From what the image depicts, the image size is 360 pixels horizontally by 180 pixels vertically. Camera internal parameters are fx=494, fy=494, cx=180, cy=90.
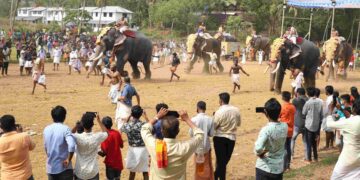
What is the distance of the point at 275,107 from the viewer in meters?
5.97

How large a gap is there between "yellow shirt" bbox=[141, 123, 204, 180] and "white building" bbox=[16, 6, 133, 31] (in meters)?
65.9

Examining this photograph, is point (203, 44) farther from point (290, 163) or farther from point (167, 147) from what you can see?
point (167, 147)

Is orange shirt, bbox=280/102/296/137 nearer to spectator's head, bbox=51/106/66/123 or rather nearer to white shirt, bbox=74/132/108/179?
white shirt, bbox=74/132/108/179

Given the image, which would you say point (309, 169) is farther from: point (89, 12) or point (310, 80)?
point (89, 12)

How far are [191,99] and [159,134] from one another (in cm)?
1128

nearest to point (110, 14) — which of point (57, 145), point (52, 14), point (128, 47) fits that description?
point (52, 14)

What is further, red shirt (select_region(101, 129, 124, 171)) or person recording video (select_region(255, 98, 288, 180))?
red shirt (select_region(101, 129, 124, 171))

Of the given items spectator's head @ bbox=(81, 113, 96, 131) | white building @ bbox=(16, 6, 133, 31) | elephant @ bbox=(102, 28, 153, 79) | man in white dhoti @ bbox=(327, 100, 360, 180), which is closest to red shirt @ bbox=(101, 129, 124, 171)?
spectator's head @ bbox=(81, 113, 96, 131)

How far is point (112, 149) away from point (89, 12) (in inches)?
3001

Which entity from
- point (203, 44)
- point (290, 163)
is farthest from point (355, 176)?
point (203, 44)

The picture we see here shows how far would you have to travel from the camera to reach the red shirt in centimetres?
685

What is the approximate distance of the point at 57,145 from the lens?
6090 millimetres

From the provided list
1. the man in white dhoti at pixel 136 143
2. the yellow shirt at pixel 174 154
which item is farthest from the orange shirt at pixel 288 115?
the yellow shirt at pixel 174 154

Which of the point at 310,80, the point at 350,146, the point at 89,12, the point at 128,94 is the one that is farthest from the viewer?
the point at 89,12
